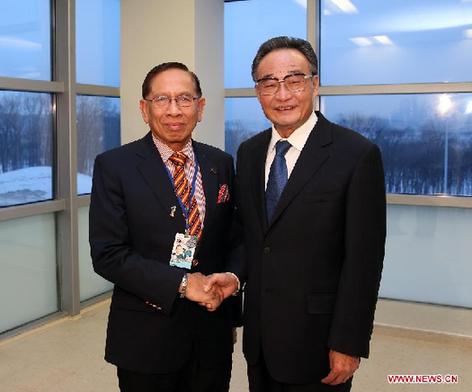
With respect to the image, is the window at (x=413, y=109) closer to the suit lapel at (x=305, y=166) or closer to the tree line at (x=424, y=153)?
the tree line at (x=424, y=153)

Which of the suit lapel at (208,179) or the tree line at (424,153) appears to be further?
the tree line at (424,153)

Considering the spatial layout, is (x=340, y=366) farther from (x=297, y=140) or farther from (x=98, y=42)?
(x=98, y=42)

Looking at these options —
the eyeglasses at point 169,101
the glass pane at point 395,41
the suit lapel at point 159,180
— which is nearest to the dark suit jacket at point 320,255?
the suit lapel at point 159,180

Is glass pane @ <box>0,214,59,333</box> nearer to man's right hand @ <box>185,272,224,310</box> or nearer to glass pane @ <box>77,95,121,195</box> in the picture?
glass pane @ <box>77,95,121,195</box>

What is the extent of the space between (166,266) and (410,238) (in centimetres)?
326

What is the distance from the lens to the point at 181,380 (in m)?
1.81

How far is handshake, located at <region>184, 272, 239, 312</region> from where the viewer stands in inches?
64.8

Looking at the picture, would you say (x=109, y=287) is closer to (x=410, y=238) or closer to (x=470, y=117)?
(x=410, y=238)

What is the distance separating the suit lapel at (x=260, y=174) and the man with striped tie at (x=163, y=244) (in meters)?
0.16

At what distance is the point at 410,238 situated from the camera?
4480 mm

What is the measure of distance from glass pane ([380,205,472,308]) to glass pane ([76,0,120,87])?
2690 mm

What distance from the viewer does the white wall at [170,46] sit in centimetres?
430

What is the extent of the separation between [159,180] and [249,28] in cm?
359

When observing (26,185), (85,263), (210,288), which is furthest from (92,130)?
(210,288)
